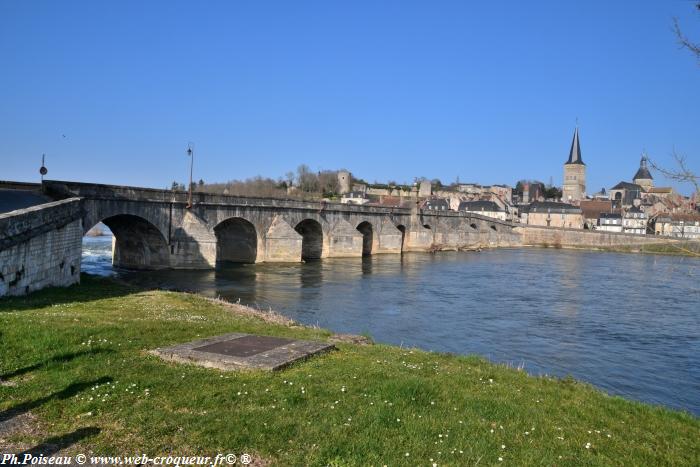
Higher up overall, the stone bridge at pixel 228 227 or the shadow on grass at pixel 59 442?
the stone bridge at pixel 228 227

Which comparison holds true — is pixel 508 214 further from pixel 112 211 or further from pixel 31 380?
pixel 31 380

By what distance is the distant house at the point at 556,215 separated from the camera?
110375mm

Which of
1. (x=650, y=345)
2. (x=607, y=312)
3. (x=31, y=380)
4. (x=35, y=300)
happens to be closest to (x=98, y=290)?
(x=35, y=300)

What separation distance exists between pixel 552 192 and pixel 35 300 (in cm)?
16019

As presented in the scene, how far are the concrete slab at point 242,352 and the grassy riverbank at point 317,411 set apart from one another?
280mm

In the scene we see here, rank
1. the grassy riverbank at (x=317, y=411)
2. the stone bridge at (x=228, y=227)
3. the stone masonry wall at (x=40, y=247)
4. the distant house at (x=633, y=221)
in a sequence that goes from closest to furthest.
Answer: the grassy riverbank at (x=317, y=411)
the stone masonry wall at (x=40, y=247)
the stone bridge at (x=228, y=227)
the distant house at (x=633, y=221)

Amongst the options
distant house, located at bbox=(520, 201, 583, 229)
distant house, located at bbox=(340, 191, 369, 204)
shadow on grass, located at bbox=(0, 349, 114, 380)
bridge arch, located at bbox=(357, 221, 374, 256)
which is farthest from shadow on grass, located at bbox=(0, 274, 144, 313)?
distant house, located at bbox=(520, 201, 583, 229)

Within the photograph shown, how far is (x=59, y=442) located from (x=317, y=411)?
8.89 feet

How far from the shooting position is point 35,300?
603 inches

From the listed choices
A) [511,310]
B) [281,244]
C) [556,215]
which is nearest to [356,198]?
[556,215]

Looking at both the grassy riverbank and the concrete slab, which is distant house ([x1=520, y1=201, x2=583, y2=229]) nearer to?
the concrete slab

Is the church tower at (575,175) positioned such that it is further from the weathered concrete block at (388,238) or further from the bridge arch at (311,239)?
the bridge arch at (311,239)

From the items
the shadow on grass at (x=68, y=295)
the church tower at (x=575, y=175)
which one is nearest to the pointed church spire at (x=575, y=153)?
the church tower at (x=575, y=175)

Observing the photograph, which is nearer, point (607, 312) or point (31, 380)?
point (31, 380)
